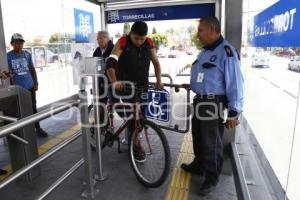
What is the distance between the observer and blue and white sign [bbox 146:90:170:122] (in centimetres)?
315

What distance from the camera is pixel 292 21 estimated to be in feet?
4.47

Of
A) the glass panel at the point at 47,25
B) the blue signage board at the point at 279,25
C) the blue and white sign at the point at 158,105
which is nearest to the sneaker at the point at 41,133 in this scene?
the blue and white sign at the point at 158,105

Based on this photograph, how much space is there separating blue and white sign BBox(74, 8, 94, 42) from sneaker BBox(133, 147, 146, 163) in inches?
142

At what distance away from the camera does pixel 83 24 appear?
5699 mm

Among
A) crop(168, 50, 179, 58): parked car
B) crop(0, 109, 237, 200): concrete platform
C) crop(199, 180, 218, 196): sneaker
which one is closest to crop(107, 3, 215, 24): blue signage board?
crop(0, 109, 237, 200): concrete platform

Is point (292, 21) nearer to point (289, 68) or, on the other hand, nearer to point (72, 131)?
point (289, 68)

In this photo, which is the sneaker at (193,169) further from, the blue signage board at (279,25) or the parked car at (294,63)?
the parked car at (294,63)

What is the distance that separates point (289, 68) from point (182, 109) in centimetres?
257

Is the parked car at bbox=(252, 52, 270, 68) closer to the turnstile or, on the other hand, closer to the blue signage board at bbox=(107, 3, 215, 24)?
the turnstile

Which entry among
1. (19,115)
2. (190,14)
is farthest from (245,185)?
(190,14)

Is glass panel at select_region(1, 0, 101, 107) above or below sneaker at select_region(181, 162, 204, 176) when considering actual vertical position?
above

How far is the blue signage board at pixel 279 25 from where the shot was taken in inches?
52.4

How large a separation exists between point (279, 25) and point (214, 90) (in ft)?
2.61

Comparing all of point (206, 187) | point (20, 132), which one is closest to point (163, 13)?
point (20, 132)
